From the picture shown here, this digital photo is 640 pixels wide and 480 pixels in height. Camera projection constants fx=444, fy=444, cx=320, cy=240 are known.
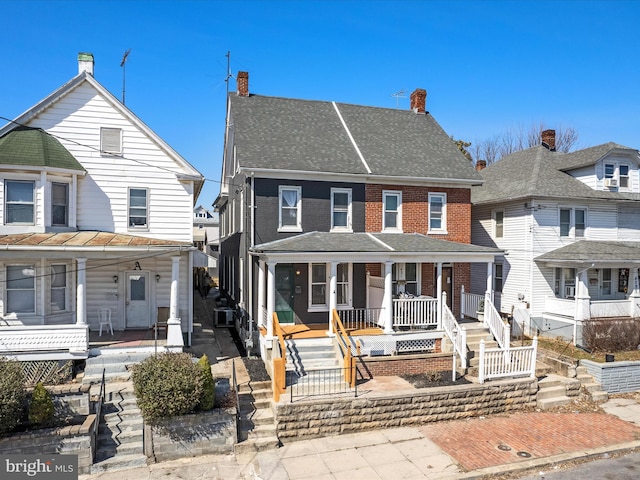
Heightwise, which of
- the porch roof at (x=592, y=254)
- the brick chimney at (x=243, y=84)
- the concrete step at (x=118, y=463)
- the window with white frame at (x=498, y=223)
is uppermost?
the brick chimney at (x=243, y=84)

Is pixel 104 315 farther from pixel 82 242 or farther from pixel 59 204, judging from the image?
pixel 59 204

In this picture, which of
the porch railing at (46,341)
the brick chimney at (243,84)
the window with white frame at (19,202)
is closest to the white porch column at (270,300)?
the porch railing at (46,341)

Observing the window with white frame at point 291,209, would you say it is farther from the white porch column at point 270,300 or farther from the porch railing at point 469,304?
the porch railing at point 469,304

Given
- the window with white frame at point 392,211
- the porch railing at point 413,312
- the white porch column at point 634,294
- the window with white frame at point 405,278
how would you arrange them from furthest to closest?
the white porch column at point 634,294 → the window with white frame at point 392,211 → the window with white frame at point 405,278 → the porch railing at point 413,312

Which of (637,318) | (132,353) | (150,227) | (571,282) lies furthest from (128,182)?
(637,318)

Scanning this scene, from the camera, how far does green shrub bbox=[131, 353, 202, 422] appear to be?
9359 millimetres

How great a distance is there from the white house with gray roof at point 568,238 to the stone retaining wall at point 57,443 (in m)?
17.0

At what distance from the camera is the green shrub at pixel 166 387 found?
936cm

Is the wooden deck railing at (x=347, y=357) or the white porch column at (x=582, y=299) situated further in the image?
the white porch column at (x=582, y=299)

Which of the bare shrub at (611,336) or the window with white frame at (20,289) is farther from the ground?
the window with white frame at (20,289)

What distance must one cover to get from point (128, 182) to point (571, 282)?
18.8 m

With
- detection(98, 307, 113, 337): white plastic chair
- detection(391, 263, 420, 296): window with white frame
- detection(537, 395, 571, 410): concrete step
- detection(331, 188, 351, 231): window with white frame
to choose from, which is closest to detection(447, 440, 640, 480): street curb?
detection(537, 395, 571, 410): concrete step

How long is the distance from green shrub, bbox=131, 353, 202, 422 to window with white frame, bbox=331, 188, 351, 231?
826cm

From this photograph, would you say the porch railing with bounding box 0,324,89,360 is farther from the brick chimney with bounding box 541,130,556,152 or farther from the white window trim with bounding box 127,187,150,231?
the brick chimney with bounding box 541,130,556,152
